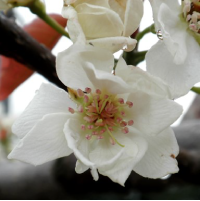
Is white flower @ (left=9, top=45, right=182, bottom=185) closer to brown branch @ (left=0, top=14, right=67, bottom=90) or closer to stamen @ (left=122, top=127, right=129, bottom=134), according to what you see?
stamen @ (left=122, top=127, right=129, bottom=134)

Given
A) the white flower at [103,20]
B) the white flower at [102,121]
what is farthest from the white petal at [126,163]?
the white flower at [103,20]

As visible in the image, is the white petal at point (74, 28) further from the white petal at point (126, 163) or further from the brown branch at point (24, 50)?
the brown branch at point (24, 50)

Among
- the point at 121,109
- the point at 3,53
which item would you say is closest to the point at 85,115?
the point at 121,109

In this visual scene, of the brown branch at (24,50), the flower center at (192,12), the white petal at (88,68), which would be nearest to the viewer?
the white petal at (88,68)

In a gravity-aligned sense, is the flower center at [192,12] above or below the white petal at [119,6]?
below

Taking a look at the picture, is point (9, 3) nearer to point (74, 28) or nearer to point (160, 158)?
point (74, 28)

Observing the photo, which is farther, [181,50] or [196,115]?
[196,115]

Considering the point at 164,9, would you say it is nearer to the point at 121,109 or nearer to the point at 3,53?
the point at 121,109
